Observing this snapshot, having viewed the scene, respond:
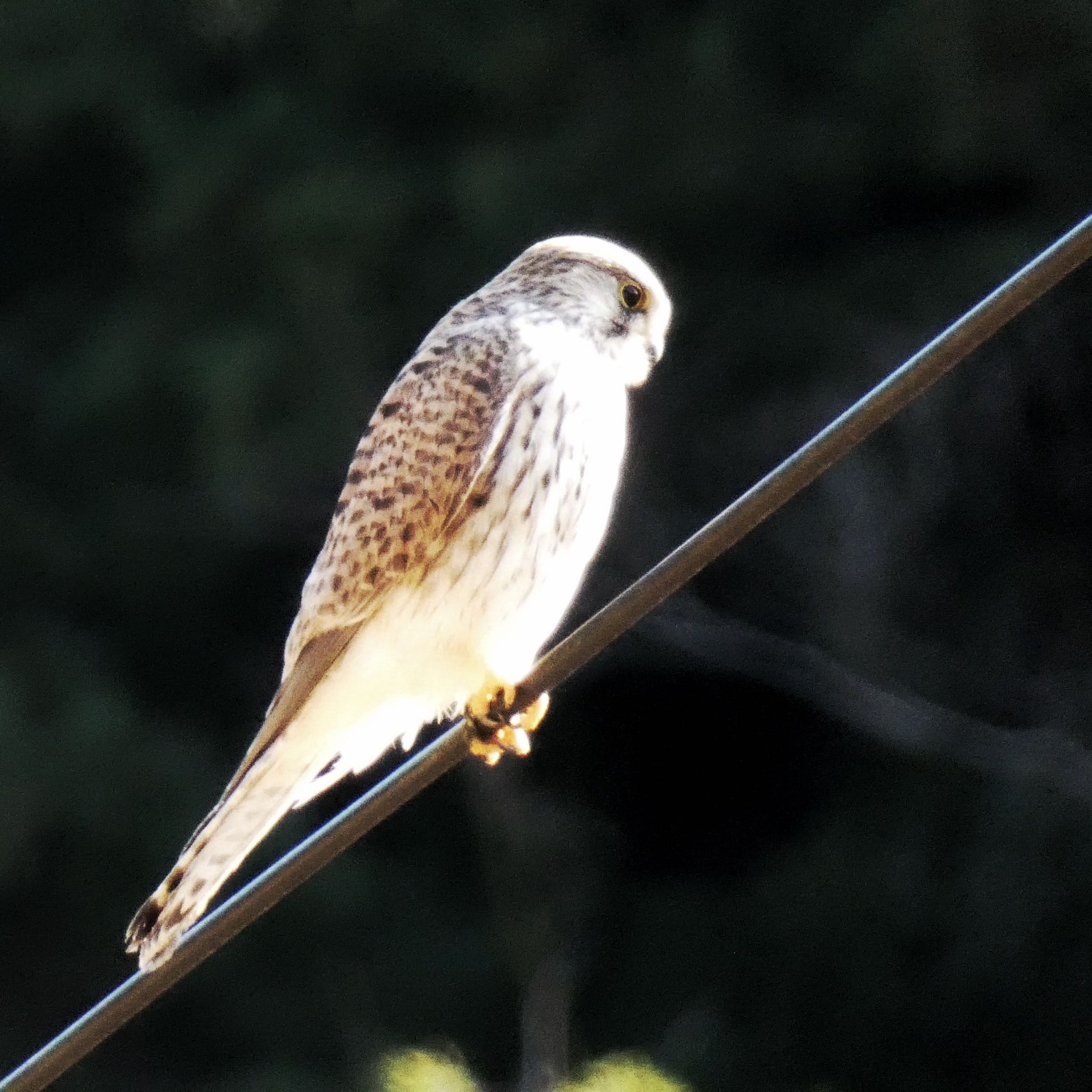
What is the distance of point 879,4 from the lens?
5426mm

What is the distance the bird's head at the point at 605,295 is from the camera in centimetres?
313

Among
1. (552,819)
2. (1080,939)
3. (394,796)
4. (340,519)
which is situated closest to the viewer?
(394,796)

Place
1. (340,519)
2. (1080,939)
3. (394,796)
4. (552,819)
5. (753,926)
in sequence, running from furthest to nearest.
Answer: (552,819) < (753,926) < (1080,939) < (340,519) < (394,796)

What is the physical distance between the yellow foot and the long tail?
0.24 m

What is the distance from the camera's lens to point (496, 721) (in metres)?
2.85

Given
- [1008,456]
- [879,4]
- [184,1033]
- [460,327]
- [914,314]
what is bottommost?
[184,1033]

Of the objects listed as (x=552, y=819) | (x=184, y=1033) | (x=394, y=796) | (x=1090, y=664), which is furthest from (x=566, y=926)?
(x=394, y=796)

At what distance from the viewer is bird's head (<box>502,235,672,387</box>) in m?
3.13

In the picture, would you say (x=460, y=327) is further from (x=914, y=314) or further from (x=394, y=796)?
(x=914, y=314)

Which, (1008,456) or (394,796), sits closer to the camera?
(394,796)

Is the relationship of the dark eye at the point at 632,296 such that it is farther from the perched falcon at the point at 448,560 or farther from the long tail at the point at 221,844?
the long tail at the point at 221,844

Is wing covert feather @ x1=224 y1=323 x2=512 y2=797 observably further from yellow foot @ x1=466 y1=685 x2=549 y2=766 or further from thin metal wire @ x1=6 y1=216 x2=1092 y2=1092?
thin metal wire @ x1=6 y1=216 x2=1092 y2=1092

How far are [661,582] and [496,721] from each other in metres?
0.89

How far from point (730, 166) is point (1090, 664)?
148cm
